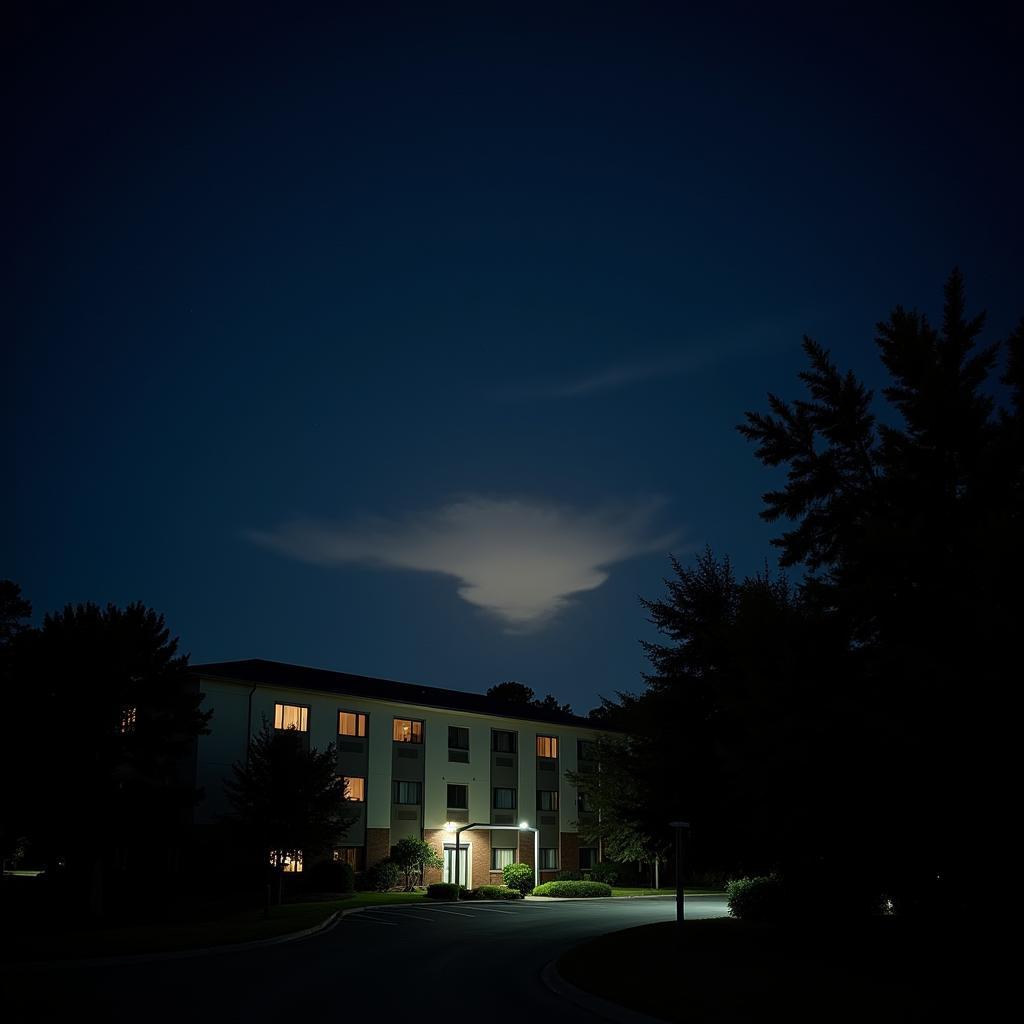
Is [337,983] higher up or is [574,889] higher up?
[337,983]

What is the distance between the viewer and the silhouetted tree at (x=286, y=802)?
35.1 m

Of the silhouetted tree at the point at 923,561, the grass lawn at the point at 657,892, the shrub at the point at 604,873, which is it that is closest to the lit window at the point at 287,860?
the grass lawn at the point at 657,892

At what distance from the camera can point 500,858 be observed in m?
55.1

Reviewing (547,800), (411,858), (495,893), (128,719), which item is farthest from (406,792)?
(128,719)

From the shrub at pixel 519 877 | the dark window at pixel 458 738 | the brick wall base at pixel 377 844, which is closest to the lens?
the brick wall base at pixel 377 844

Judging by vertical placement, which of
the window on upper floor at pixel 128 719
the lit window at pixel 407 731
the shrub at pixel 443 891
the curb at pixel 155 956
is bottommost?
the shrub at pixel 443 891

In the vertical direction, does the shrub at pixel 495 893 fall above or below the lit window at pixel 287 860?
below

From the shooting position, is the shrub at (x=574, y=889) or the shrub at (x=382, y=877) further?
the shrub at (x=574, y=889)

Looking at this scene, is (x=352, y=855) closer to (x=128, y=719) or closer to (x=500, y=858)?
(x=500, y=858)

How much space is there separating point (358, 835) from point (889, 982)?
3754 cm

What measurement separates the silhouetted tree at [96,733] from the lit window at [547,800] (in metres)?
27.0

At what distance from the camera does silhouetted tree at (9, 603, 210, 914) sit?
3241 cm

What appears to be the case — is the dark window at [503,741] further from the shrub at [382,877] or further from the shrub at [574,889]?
the shrub at [382,877]

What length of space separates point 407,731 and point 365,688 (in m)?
3.40
